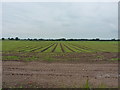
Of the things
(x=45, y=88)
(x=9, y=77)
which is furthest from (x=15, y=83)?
(x=45, y=88)

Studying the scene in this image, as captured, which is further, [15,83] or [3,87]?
[15,83]

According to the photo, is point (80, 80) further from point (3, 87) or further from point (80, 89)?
point (3, 87)

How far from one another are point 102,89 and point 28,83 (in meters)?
3.72

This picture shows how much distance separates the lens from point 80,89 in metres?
5.65

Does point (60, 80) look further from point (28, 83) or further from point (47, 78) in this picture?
point (28, 83)

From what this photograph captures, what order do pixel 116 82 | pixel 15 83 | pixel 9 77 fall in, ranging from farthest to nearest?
1. pixel 9 77
2. pixel 116 82
3. pixel 15 83

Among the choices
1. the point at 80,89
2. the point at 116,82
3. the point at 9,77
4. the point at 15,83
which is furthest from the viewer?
the point at 9,77

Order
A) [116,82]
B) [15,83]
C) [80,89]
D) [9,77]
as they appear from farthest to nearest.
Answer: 1. [9,77]
2. [116,82]
3. [15,83]
4. [80,89]

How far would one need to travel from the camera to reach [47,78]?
7043 millimetres

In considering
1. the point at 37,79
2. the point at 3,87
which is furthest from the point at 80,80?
the point at 3,87

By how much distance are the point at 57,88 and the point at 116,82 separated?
3.31 meters

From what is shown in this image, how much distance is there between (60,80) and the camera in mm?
6730

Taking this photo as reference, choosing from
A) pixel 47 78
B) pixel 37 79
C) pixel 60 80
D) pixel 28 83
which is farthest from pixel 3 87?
pixel 60 80

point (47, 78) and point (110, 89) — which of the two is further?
point (47, 78)
